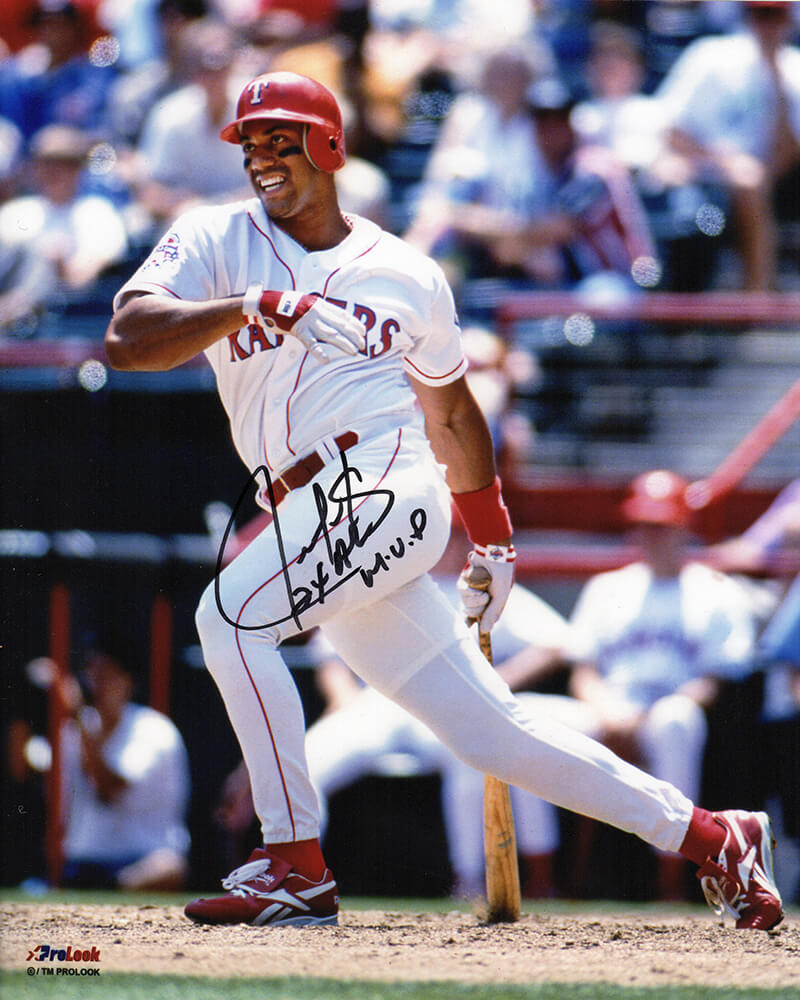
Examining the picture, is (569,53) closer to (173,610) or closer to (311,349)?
(173,610)

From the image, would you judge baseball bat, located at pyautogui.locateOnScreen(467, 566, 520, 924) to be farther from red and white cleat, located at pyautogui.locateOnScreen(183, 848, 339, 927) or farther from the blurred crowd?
the blurred crowd

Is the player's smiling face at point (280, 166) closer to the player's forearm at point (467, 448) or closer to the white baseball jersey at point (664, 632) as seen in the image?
the player's forearm at point (467, 448)

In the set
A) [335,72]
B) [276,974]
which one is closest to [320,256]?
[276,974]

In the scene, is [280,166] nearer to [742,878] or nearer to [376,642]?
[376,642]

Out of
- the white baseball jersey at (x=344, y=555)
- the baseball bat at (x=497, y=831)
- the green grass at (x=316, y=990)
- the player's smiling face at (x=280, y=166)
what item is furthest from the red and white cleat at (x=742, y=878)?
the player's smiling face at (x=280, y=166)

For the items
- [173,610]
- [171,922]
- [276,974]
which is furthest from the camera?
[173,610]

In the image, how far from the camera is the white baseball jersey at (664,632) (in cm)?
486

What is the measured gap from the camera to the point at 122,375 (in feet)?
17.8

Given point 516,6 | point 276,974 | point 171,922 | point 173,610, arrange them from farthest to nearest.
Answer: point 516,6, point 173,610, point 171,922, point 276,974

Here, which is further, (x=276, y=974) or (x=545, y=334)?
(x=545, y=334)

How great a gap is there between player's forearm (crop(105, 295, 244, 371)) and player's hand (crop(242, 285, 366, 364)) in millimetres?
35

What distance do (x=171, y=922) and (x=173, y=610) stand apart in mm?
1904

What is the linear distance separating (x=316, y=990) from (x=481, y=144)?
4340 millimetres

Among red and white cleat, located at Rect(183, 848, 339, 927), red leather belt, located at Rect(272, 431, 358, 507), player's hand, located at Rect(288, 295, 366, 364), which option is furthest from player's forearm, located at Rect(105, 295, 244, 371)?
red and white cleat, located at Rect(183, 848, 339, 927)
